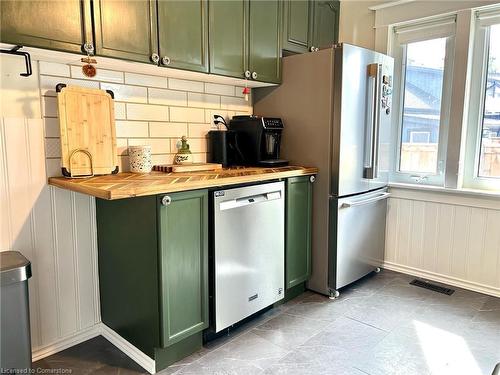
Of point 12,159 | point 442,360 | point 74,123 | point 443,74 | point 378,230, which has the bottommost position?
point 442,360

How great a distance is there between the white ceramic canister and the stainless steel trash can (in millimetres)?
744

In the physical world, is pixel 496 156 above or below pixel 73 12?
below

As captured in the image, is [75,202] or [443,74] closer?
[75,202]

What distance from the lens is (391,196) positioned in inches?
120

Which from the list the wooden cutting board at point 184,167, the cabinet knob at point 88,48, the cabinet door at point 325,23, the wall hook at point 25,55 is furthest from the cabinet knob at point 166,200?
the cabinet door at point 325,23

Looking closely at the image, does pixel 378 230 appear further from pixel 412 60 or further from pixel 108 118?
pixel 108 118

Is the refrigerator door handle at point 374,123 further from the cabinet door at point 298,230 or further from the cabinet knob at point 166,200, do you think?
the cabinet knob at point 166,200

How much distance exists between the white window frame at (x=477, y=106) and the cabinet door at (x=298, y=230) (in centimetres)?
124

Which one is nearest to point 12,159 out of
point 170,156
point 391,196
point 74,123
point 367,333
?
point 74,123

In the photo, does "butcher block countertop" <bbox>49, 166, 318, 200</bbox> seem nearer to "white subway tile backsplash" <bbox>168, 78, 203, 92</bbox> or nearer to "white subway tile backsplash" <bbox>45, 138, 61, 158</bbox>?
"white subway tile backsplash" <bbox>45, 138, 61, 158</bbox>

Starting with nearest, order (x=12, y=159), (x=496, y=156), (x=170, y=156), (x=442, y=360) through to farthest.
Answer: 1. (x=12, y=159)
2. (x=442, y=360)
3. (x=170, y=156)
4. (x=496, y=156)

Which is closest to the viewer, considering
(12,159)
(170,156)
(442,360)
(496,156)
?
(12,159)

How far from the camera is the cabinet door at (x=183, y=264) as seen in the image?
5.54 feet

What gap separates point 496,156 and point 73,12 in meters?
2.81
